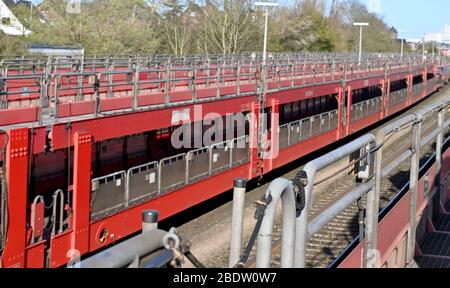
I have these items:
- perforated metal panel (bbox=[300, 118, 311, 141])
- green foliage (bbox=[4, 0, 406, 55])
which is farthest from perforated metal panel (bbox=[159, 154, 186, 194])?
green foliage (bbox=[4, 0, 406, 55])

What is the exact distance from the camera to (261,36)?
5222 cm

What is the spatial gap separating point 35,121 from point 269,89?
10.1 metres

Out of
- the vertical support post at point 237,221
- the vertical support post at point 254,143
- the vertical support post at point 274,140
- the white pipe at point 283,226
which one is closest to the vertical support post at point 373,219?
the white pipe at point 283,226

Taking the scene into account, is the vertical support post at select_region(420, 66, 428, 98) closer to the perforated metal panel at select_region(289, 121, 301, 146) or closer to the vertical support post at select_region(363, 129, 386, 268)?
the perforated metal panel at select_region(289, 121, 301, 146)

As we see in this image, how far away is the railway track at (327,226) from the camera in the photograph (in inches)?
195

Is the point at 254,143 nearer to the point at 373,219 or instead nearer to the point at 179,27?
the point at 373,219

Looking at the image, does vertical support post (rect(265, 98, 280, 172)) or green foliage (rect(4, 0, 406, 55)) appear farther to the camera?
green foliage (rect(4, 0, 406, 55))

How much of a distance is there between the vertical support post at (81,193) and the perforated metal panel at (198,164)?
3788mm

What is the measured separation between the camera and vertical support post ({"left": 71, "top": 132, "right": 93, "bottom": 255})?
9586 millimetres

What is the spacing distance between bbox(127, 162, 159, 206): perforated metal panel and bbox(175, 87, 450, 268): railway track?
125cm

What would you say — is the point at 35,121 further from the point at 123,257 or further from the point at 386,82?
the point at 386,82

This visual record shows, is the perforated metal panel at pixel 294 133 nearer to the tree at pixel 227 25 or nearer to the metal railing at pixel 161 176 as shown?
the metal railing at pixel 161 176
